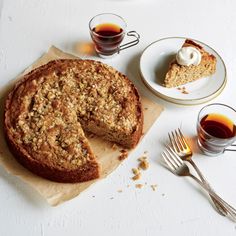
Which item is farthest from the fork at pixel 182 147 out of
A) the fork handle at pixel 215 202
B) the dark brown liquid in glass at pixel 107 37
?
the dark brown liquid in glass at pixel 107 37

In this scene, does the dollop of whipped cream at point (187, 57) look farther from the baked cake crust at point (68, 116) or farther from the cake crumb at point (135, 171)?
the cake crumb at point (135, 171)

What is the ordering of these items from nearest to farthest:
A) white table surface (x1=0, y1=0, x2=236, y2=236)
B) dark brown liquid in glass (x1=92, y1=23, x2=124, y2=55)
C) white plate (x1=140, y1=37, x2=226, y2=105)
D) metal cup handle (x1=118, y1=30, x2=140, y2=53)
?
white table surface (x1=0, y1=0, x2=236, y2=236) < white plate (x1=140, y1=37, x2=226, y2=105) < dark brown liquid in glass (x1=92, y1=23, x2=124, y2=55) < metal cup handle (x1=118, y1=30, x2=140, y2=53)

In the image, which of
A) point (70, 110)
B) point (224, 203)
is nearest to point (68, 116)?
point (70, 110)

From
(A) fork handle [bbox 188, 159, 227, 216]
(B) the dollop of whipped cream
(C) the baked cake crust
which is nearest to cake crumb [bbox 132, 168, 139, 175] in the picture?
(C) the baked cake crust

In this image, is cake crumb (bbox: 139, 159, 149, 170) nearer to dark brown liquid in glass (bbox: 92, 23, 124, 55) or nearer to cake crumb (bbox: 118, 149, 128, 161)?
cake crumb (bbox: 118, 149, 128, 161)

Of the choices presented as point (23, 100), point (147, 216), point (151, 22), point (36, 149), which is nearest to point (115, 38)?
point (151, 22)
